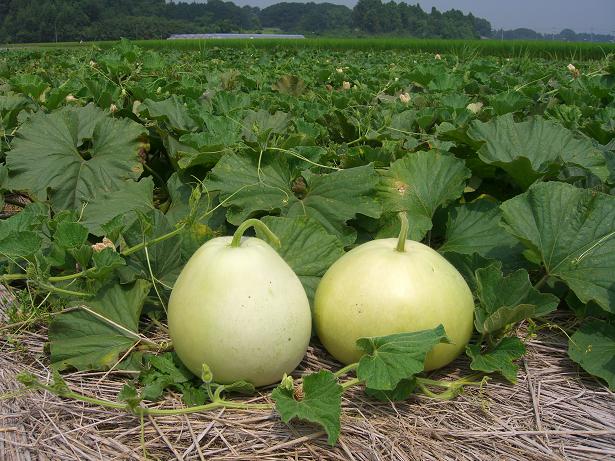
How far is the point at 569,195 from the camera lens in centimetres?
186

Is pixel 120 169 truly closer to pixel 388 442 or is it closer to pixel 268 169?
pixel 268 169

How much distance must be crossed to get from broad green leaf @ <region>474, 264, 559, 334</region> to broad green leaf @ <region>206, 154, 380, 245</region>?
430 millimetres

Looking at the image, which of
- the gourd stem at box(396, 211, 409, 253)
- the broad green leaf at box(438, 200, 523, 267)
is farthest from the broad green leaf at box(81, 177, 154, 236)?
the broad green leaf at box(438, 200, 523, 267)

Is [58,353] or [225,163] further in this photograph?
[225,163]

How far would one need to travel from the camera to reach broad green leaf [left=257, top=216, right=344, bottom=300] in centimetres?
189

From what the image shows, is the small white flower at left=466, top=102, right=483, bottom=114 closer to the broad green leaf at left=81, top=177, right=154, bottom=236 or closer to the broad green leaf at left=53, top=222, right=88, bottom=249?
the broad green leaf at left=81, top=177, right=154, bottom=236

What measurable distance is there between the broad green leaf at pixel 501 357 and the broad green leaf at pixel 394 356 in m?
0.20

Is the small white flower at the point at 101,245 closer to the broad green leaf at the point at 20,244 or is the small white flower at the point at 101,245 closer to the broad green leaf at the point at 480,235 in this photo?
the broad green leaf at the point at 20,244

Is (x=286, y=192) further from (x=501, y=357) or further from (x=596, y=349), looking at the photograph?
(x=596, y=349)

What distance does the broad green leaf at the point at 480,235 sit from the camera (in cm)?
200

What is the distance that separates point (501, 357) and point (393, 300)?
33cm

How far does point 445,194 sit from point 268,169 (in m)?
0.61

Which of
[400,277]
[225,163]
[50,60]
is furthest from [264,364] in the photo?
[50,60]

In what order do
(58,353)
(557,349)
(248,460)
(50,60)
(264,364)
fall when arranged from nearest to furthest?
(248,460)
(264,364)
(58,353)
(557,349)
(50,60)
